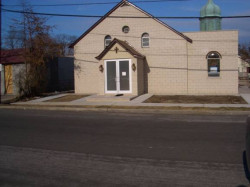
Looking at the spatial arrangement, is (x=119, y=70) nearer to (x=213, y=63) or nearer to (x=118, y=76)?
(x=118, y=76)

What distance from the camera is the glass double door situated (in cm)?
2166

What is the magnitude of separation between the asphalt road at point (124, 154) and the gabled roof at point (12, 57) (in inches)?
631

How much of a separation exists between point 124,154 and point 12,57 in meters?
23.2

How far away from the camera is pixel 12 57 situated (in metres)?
27.2

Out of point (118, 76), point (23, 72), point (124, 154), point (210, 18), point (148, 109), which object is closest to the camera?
point (124, 154)

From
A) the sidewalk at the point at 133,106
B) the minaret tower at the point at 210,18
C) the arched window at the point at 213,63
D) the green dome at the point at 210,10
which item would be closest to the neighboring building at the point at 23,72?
the sidewalk at the point at 133,106

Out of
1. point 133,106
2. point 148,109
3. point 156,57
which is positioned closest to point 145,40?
point 156,57

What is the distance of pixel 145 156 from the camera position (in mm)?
6695

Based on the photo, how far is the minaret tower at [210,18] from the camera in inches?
1257

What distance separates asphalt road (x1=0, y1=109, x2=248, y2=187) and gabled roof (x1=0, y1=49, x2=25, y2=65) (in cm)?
1602

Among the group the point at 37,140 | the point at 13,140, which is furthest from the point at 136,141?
the point at 13,140

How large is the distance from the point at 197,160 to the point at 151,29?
17979 mm

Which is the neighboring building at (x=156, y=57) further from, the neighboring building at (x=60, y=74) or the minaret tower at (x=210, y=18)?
the minaret tower at (x=210, y=18)

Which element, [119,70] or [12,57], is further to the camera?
[12,57]
